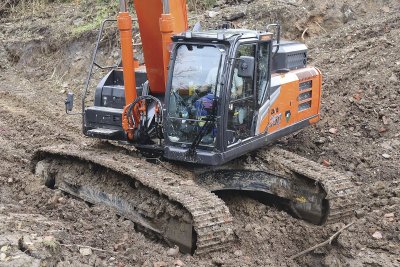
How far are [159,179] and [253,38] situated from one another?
72.1 inches

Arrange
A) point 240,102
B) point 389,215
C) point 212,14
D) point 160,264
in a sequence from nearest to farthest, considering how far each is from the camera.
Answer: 1. point 160,264
2. point 240,102
3. point 389,215
4. point 212,14

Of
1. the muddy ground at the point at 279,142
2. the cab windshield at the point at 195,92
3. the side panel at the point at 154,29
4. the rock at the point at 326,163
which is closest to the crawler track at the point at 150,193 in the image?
the muddy ground at the point at 279,142

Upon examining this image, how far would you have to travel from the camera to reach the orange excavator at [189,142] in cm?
602

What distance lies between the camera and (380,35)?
1155 cm

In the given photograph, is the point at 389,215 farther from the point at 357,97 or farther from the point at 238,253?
the point at 357,97

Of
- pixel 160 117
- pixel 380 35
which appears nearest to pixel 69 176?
pixel 160 117

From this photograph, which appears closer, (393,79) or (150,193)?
(150,193)

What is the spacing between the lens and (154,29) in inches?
258

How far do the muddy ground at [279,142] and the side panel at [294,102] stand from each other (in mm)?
909

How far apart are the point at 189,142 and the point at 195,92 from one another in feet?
1.76

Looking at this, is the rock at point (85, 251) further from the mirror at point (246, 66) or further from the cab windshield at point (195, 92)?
the mirror at point (246, 66)

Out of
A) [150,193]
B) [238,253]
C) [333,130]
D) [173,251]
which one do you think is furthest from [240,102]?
[333,130]

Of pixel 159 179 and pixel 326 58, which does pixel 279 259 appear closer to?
pixel 159 179

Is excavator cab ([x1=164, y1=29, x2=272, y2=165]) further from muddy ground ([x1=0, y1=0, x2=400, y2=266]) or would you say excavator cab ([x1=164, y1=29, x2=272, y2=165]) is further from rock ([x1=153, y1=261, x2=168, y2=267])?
rock ([x1=153, y1=261, x2=168, y2=267])
